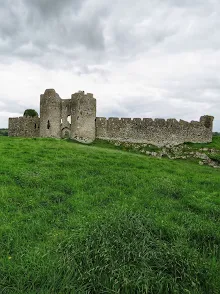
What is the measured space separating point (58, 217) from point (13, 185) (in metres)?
3.18

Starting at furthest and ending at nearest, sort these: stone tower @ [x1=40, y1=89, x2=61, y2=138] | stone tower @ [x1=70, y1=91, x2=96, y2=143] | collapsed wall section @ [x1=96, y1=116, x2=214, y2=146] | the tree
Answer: the tree, stone tower @ [x1=40, y1=89, x2=61, y2=138], collapsed wall section @ [x1=96, y1=116, x2=214, y2=146], stone tower @ [x1=70, y1=91, x2=96, y2=143]

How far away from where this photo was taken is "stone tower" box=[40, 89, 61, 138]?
36.3m

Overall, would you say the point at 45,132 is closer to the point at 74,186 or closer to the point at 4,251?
the point at 74,186

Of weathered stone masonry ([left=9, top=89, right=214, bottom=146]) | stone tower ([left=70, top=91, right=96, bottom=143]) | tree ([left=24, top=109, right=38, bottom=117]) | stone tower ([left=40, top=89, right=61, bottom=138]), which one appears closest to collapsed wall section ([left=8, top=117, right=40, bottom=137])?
weathered stone masonry ([left=9, top=89, right=214, bottom=146])

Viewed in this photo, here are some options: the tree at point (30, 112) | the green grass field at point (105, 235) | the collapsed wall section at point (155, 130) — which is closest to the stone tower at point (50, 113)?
the collapsed wall section at point (155, 130)

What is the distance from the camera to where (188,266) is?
15.2 ft

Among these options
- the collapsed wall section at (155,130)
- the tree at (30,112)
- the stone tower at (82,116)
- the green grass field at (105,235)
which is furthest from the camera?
the tree at (30,112)

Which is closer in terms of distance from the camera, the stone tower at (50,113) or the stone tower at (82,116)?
the stone tower at (82,116)

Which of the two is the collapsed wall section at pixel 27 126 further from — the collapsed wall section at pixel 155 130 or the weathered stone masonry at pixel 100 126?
the collapsed wall section at pixel 155 130

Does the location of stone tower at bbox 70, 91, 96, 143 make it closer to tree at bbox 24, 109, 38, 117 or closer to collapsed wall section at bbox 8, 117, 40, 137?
collapsed wall section at bbox 8, 117, 40, 137

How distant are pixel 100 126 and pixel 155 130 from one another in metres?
8.48

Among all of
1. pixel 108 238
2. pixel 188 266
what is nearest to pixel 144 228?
pixel 108 238

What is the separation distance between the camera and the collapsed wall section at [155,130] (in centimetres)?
3572

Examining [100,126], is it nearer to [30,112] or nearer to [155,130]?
[155,130]
